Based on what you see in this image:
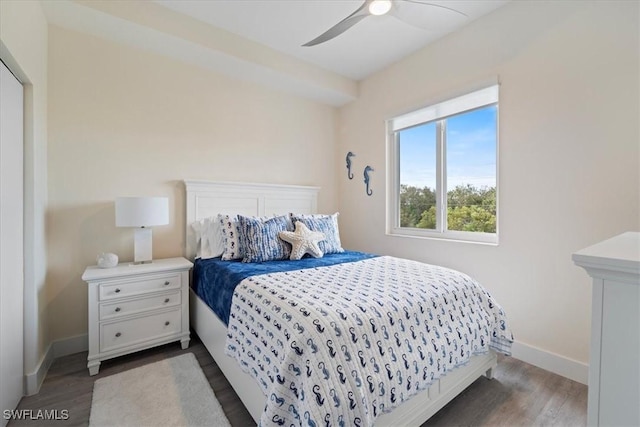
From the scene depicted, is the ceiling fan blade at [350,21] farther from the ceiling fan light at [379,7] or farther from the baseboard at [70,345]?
the baseboard at [70,345]

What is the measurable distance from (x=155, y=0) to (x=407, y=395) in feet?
10.4

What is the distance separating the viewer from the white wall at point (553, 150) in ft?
5.87

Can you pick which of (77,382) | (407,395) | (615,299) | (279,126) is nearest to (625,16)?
(615,299)

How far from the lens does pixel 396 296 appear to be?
59.2 inches

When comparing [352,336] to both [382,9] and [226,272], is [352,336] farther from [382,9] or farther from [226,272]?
[382,9]

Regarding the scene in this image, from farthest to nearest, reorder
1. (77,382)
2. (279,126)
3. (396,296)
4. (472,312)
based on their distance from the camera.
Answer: (279,126) < (77,382) < (472,312) < (396,296)

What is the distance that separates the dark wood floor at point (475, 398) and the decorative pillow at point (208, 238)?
0.89 metres

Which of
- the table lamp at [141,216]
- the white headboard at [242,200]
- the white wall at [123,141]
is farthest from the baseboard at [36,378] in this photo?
the white headboard at [242,200]

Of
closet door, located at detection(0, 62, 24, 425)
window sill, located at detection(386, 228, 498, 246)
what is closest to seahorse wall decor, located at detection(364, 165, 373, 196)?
window sill, located at detection(386, 228, 498, 246)

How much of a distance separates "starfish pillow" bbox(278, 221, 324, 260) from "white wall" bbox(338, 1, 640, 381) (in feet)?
4.11

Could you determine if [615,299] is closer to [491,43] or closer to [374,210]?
[491,43]

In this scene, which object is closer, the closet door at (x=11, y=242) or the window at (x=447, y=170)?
the closet door at (x=11, y=242)

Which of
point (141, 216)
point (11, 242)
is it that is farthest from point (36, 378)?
point (141, 216)

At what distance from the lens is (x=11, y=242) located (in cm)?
160
